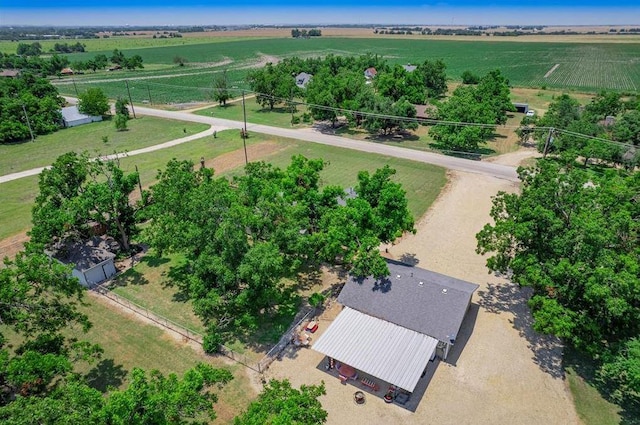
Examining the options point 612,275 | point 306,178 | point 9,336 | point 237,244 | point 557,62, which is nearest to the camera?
point 612,275


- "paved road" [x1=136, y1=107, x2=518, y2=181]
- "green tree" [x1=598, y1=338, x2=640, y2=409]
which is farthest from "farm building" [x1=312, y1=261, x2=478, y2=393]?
"paved road" [x1=136, y1=107, x2=518, y2=181]

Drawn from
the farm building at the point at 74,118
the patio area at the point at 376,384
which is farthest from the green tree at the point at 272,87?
the patio area at the point at 376,384

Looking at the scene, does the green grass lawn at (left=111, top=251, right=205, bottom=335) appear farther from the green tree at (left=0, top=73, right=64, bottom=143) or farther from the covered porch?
the green tree at (left=0, top=73, right=64, bottom=143)

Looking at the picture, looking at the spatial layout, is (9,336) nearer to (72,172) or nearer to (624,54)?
(72,172)

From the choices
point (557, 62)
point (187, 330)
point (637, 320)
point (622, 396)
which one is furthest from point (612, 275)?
point (557, 62)

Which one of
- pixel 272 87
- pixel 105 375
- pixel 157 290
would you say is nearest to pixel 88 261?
pixel 157 290

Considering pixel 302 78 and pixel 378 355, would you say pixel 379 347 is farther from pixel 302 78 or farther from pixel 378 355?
pixel 302 78

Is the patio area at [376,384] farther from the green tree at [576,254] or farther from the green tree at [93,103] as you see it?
the green tree at [93,103]
